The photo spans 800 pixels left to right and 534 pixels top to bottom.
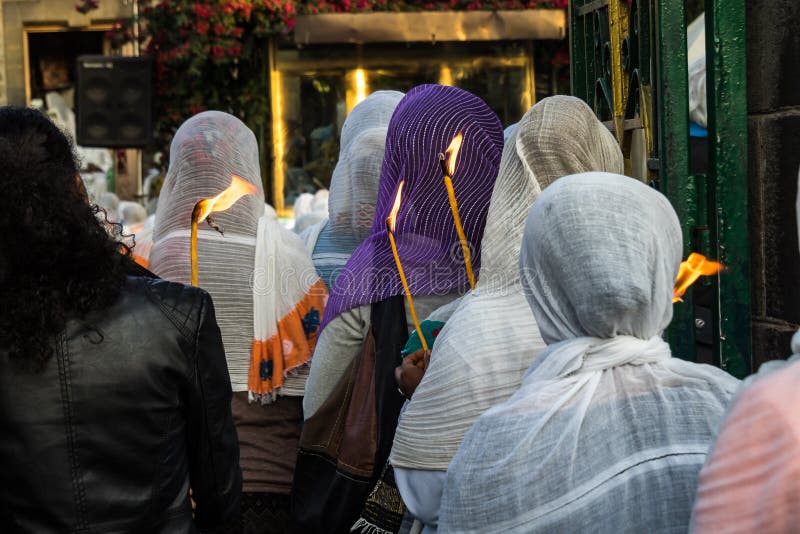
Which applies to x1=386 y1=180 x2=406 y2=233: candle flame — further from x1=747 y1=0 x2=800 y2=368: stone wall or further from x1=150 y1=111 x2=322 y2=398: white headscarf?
x1=747 y1=0 x2=800 y2=368: stone wall

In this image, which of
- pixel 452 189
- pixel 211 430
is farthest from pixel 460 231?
pixel 211 430

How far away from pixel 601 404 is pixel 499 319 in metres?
0.64

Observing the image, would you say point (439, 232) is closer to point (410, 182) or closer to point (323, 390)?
point (410, 182)

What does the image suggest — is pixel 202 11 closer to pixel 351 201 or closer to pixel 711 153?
pixel 351 201

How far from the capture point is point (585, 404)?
6.22 ft

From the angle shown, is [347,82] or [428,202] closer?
[428,202]

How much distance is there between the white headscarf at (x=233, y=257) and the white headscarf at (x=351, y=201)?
214 mm

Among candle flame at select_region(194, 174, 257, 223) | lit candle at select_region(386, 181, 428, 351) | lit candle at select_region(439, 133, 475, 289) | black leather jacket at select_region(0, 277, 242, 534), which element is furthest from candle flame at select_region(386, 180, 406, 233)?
black leather jacket at select_region(0, 277, 242, 534)

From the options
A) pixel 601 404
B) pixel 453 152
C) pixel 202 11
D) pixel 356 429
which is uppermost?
pixel 202 11

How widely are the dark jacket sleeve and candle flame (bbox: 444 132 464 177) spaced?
1004 mm

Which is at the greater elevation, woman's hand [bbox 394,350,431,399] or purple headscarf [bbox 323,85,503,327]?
purple headscarf [bbox 323,85,503,327]

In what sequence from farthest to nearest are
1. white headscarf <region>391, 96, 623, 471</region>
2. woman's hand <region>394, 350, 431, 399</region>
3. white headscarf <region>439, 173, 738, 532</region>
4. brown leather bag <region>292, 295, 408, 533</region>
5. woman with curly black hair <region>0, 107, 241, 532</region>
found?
brown leather bag <region>292, 295, 408, 533</region> < woman's hand <region>394, 350, 431, 399</region> < white headscarf <region>391, 96, 623, 471</region> < woman with curly black hair <region>0, 107, 241, 532</region> < white headscarf <region>439, 173, 738, 532</region>

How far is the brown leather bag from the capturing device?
3.34 metres

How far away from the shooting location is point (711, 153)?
10.1 feet
